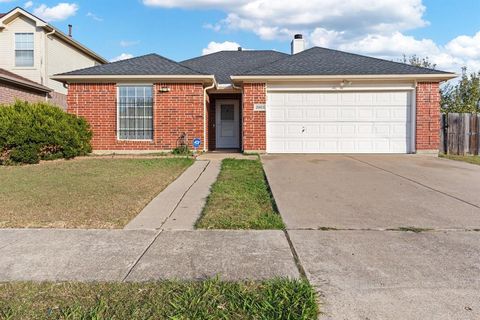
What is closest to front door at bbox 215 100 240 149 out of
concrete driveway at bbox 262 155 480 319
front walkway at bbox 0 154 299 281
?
concrete driveway at bbox 262 155 480 319

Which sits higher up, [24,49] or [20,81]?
[24,49]

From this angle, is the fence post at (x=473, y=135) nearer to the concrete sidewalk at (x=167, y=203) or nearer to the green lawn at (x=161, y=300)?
the concrete sidewalk at (x=167, y=203)

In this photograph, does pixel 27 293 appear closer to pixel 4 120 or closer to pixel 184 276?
pixel 184 276

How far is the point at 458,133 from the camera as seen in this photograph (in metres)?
15.1

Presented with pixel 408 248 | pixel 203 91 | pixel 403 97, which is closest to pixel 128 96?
pixel 203 91

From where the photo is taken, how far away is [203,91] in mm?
13602

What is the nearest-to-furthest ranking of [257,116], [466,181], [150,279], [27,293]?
1. [27,293]
2. [150,279]
3. [466,181]
4. [257,116]

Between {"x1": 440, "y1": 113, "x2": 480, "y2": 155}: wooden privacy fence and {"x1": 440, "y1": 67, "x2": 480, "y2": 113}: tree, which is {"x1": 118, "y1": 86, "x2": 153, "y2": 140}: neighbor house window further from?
{"x1": 440, "y1": 67, "x2": 480, "y2": 113}: tree

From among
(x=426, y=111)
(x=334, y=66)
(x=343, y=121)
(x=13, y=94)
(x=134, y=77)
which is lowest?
(x=343, y=121)

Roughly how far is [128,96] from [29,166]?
4.29m

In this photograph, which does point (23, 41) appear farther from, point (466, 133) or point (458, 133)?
point (466, 133)

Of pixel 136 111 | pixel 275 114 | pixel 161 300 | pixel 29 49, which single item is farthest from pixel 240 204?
pixel 29 49

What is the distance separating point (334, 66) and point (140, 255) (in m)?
12.0

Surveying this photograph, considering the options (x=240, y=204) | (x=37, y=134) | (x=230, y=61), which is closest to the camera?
(x=240, y=204)
